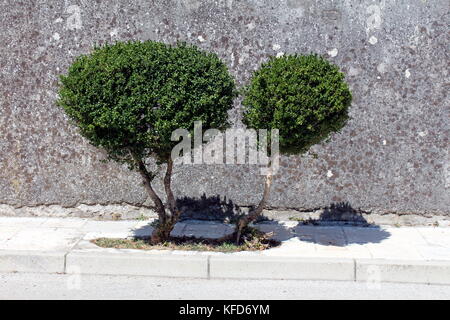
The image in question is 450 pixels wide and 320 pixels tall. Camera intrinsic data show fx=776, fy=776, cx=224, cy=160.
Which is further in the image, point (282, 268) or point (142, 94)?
point (282, 268)

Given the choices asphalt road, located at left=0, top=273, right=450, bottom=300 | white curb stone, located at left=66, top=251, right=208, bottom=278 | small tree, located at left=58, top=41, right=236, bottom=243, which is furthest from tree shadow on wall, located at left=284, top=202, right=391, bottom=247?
small tree, located at left=58, top=41, right=236, bottom=243

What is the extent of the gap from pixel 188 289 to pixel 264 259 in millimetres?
803

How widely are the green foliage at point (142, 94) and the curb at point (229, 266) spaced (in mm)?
1056

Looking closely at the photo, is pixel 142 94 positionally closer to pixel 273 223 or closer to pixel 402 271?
pixel 273 223

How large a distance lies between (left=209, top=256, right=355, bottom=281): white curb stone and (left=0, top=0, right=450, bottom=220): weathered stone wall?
177 cm

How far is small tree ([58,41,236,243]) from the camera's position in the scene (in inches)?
268

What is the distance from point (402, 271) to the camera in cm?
686

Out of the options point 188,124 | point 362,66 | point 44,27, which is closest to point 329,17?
point 362,66

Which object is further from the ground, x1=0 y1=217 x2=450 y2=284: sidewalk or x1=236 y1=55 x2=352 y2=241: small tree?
x1=236 y1=55 x2=352 y2=241: small tree

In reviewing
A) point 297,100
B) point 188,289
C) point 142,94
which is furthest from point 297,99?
point 188,289

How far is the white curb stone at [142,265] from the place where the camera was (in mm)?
6965

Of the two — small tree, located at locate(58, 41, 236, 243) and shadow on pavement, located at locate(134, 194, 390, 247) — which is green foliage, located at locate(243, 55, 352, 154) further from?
shadow on pavement, located at locate(134, 194, 390, 247)

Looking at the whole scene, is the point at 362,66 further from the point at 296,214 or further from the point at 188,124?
the point at 188,124
